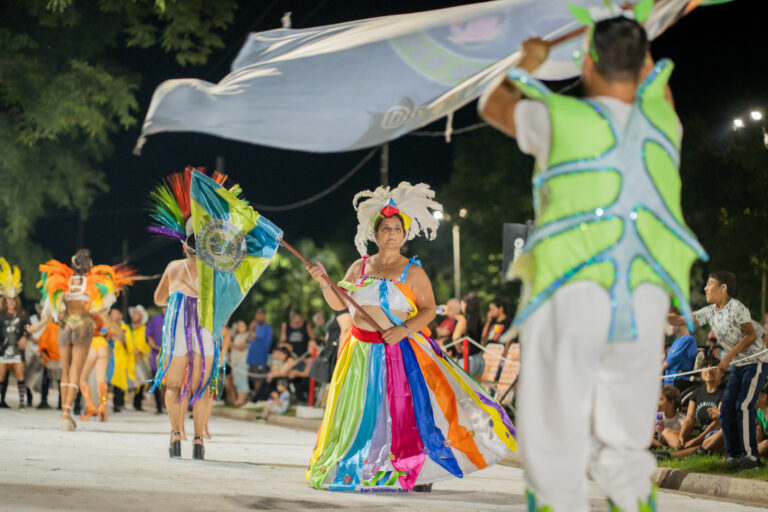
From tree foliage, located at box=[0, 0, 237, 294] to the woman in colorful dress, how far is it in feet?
49.0

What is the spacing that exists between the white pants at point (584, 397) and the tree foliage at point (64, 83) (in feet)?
63.5

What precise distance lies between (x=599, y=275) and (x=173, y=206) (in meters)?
7.48

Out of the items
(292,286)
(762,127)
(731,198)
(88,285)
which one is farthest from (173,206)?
(292,286)

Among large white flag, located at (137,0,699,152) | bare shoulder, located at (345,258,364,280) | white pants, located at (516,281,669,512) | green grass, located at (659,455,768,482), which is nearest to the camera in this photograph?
white pants, located at (516,281,669,512)

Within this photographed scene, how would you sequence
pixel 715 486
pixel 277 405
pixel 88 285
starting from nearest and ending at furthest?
1. pixel 715 486
2. pixel 88 285
3. pixel 277 405

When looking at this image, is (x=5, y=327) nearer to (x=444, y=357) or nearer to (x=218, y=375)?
(x=218, y=375)

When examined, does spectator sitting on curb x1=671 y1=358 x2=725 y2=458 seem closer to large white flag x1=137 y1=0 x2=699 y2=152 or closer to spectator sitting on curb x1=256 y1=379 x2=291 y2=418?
large white flag x1=137 y1=0 x2=699 y2=152

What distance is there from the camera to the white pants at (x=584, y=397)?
3898mm

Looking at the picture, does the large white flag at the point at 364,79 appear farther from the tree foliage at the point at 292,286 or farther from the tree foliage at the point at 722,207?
the tree foliage at the point at 292,286

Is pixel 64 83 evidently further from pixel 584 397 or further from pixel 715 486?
pixel 584 397

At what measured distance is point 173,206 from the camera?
35.4ft

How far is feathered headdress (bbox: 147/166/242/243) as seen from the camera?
10617 millimetres

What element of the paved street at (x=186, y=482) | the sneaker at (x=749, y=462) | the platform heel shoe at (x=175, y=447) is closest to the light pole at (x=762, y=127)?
the sneaker at (x=749, y=462)

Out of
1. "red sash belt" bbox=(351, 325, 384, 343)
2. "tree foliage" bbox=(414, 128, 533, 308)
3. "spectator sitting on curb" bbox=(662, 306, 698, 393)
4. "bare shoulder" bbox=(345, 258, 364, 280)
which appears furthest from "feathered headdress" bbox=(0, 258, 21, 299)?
"tree foliage" bbox=(414, 128, 533, 308)
